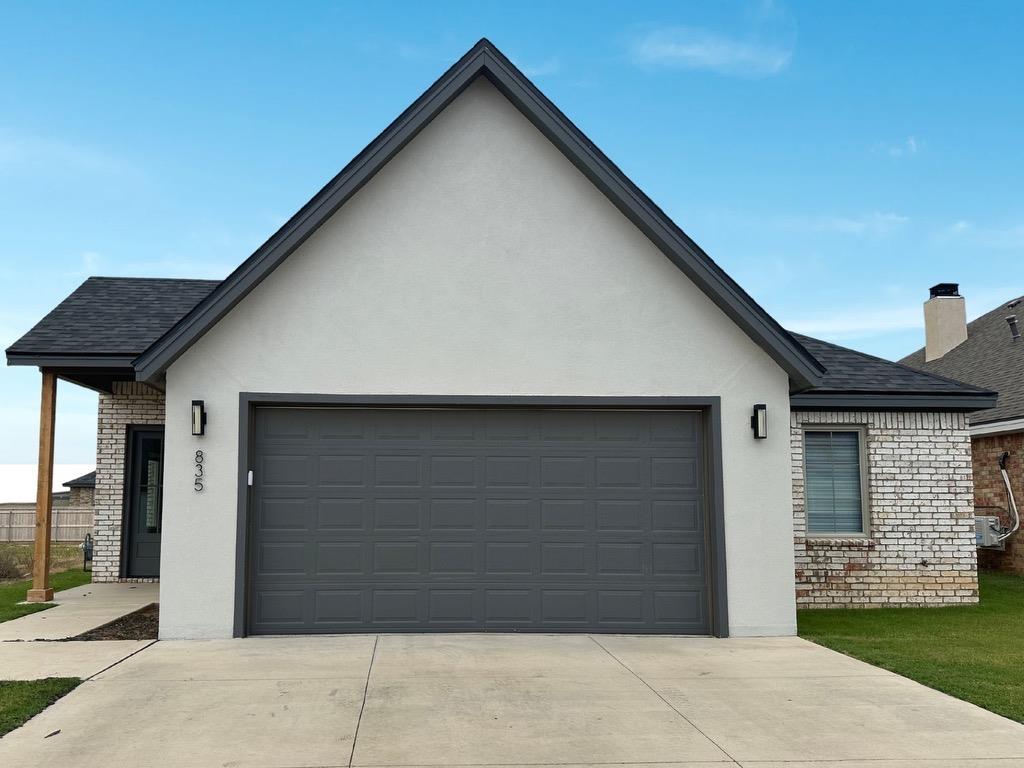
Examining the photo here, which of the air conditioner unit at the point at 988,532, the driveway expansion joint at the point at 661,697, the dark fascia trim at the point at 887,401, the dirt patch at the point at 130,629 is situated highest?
the dark fascia trim at the point at 887,401

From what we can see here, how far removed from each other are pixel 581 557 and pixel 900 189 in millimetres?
18448

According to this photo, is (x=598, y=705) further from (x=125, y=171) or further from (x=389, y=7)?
(x=125, y=171)

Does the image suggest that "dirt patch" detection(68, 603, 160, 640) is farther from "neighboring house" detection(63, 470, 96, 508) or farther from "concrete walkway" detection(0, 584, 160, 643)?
"neighboring house" detection(63, 470, 96, 508)

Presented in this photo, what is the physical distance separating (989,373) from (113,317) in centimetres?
1852

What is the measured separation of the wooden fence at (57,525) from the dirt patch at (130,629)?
16.9 m

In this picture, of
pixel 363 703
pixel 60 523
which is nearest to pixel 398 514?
pixel 363 703

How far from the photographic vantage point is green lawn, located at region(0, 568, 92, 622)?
35.6 ft

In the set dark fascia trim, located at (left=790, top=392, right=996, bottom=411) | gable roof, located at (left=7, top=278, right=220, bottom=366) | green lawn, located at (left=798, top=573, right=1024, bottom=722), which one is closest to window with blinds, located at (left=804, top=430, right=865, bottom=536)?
dark fascia trim, located at (left=790, top=392, right=996, bottom=411)

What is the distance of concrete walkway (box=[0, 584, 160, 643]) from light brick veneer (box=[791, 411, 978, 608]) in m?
9.22

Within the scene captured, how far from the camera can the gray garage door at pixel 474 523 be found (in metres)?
9.30

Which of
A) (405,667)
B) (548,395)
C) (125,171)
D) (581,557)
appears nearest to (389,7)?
(125,171)

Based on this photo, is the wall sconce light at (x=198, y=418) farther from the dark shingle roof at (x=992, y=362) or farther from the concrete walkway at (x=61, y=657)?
the dark shingle roof at (x=992, y=362)

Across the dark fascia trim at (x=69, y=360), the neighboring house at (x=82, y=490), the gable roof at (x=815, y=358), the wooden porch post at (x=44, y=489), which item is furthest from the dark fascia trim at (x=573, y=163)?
the neighboring house at (x=82, y=490)

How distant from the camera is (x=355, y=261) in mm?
9453
